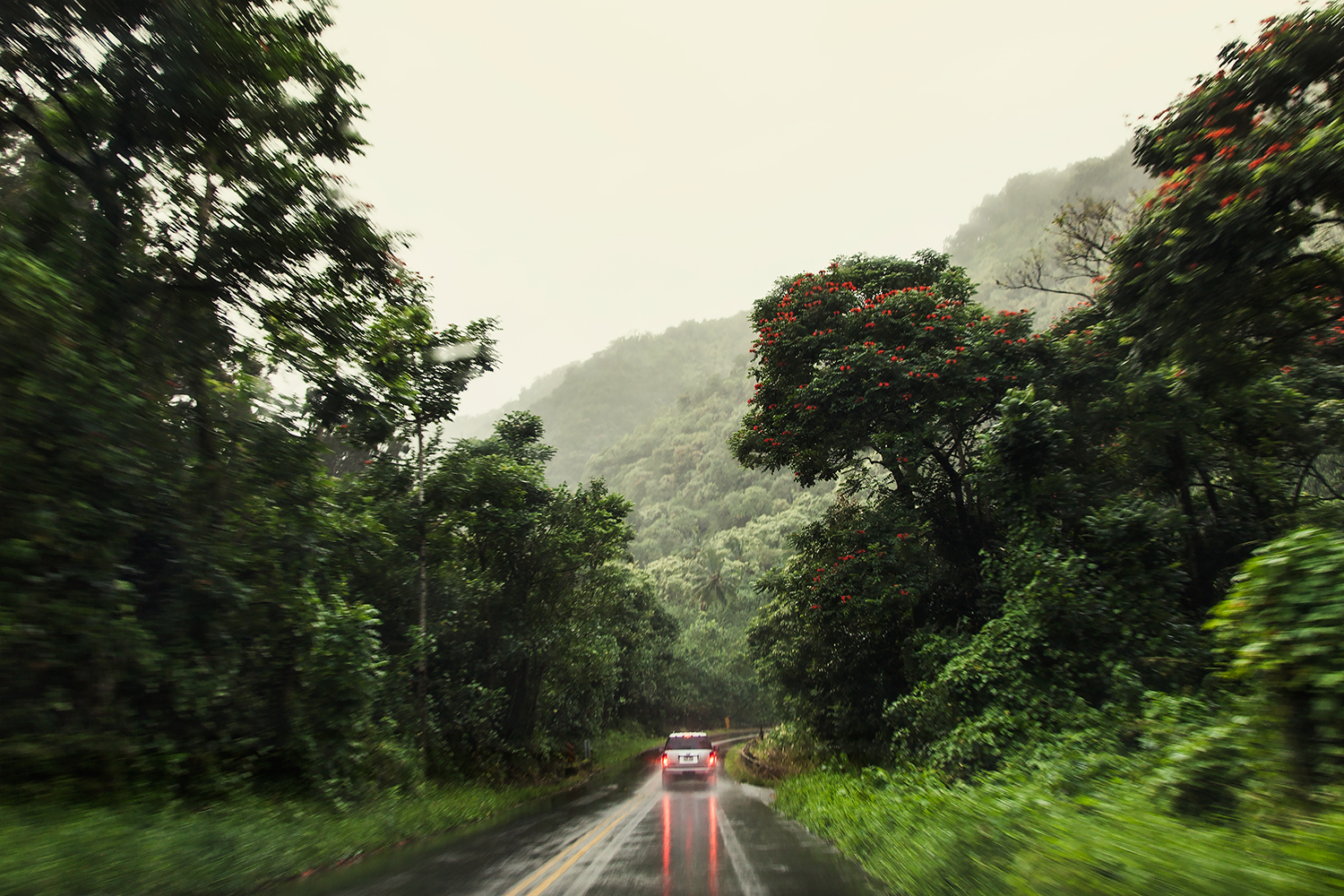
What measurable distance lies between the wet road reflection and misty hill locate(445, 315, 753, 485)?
450ft

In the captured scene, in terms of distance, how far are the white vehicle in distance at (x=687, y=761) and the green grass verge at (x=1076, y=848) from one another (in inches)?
378

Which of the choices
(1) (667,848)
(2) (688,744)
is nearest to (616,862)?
(1) (667,848)

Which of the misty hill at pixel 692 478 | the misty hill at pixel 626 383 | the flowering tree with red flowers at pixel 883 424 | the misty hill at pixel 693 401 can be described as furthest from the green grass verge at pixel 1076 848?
the misty hill at pixel 626 383

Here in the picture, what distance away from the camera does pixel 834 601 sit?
12688 mm

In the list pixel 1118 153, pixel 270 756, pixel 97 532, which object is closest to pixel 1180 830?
pixel 97 532

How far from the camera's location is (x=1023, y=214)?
114812 mm

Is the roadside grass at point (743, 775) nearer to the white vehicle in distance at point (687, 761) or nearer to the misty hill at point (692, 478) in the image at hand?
the white vehicle in distance at point (687, 761)

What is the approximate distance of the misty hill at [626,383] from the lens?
6324 inches

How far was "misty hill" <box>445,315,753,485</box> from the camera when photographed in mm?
160625

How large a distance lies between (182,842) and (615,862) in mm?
4495

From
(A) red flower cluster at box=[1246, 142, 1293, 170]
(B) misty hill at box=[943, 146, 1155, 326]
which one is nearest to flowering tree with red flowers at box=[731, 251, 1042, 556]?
(A) red flower cluster at box=[1246, 142, 1293, 170]

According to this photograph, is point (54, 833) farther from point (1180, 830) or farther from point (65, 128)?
point (1180, 830)

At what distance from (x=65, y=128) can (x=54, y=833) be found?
725cm

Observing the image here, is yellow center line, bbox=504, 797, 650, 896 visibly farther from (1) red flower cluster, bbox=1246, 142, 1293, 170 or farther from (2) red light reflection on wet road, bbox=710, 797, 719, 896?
(1) red flower cluster, bbox=1246, 142, 1293, 170
